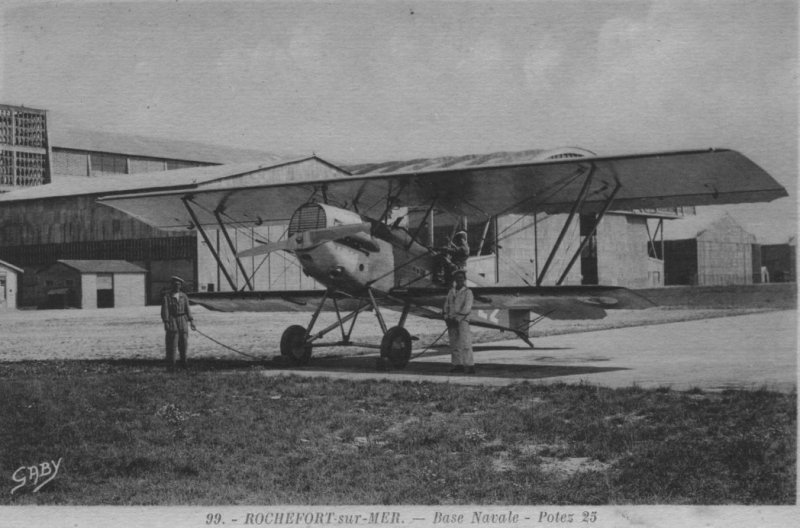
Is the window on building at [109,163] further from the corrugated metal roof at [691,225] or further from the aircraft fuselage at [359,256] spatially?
the aircraft fuselage at [359,256]

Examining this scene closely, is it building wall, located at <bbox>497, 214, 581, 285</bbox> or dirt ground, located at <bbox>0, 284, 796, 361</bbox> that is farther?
building wall, located at <bbox>497, 214, 581, 285</bbox>

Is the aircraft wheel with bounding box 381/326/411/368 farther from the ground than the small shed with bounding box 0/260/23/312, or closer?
closer

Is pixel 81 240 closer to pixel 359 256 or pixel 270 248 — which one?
pixel 270 248

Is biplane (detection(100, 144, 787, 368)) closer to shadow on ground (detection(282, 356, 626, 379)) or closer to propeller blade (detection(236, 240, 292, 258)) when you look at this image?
propeller blade (detection(236, 240, 292, 258))

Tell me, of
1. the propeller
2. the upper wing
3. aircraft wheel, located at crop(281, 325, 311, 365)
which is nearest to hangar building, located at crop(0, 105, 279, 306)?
the upper wing

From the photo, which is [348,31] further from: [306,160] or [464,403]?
[306,160]

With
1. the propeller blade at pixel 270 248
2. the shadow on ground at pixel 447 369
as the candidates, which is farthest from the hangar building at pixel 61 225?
the propeller blade at pixel 270 248
